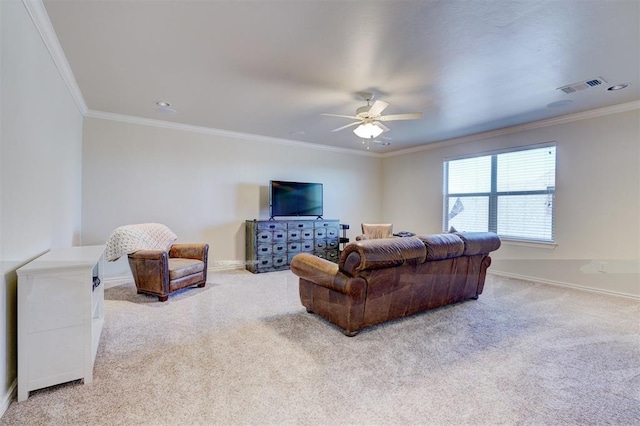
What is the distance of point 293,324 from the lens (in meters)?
2.90

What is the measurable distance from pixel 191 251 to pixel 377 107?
3099mm

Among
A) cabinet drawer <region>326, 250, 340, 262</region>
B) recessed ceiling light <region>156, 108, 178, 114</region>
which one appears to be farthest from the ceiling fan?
cabinet drawer <region>326, 250, 340, 262</region>

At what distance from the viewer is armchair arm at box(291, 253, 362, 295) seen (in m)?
2.56

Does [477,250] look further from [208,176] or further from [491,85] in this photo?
[208,176]

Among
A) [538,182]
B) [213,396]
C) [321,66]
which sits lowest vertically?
[213,396]

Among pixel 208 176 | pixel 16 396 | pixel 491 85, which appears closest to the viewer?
pixel 16 396

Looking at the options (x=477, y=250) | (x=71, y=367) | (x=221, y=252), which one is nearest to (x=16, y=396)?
(x=71, y=367)

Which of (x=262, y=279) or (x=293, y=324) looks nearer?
(x=293, y=324)

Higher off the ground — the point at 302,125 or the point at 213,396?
the point at 302,125

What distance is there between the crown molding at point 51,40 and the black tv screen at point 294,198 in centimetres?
300

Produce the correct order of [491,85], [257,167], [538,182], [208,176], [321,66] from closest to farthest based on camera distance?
[321,66] → [491,85] → [538,182] → [208,176] → [257,167]

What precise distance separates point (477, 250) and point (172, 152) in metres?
4.62

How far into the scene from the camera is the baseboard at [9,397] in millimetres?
1642

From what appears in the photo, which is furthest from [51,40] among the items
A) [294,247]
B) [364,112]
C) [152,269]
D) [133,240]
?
[294,247]
